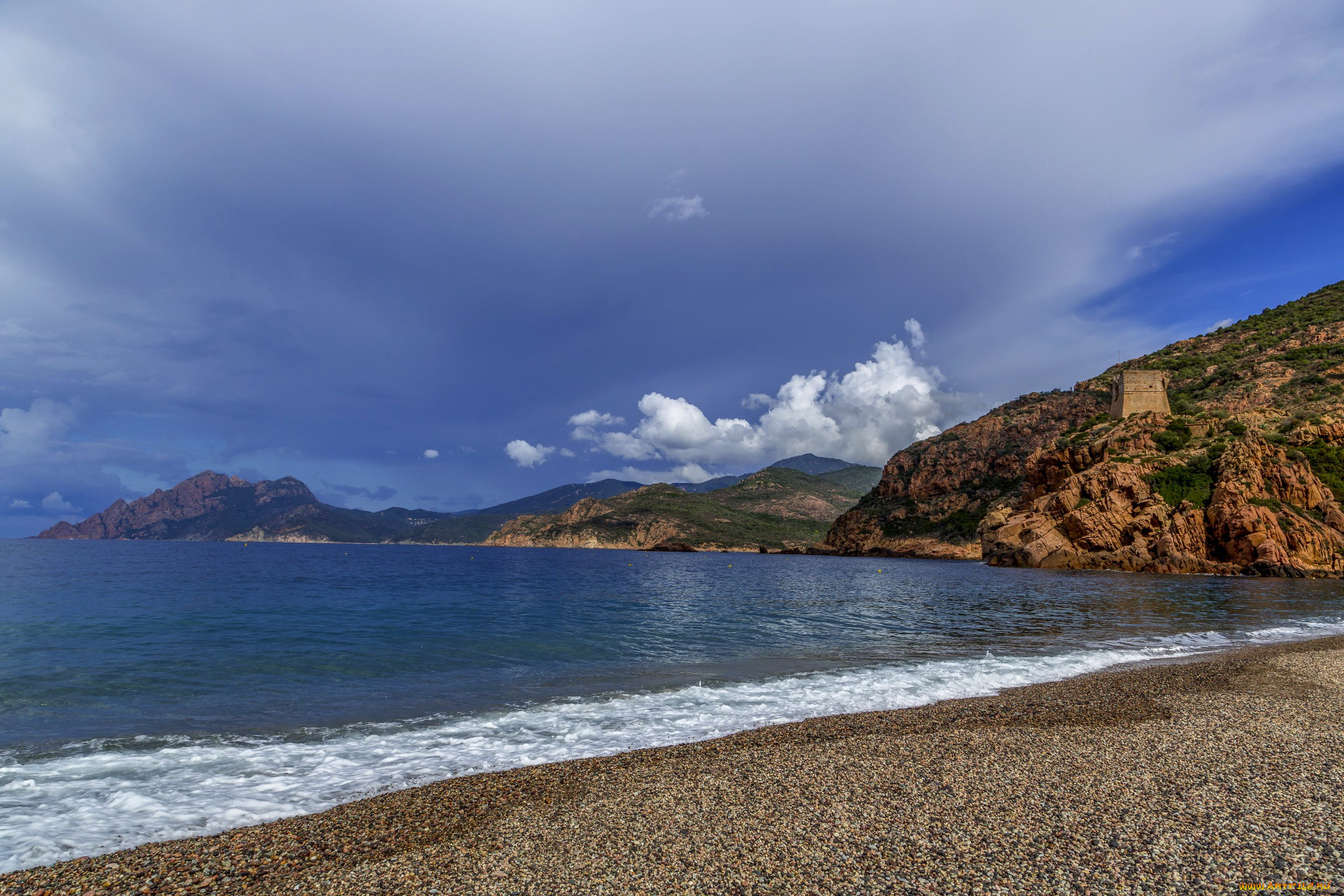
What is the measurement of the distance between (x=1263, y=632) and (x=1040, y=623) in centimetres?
696

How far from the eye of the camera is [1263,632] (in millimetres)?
21516

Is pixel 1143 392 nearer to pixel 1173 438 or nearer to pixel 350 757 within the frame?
pixel 1173 438

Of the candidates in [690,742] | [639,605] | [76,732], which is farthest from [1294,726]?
[639,605]

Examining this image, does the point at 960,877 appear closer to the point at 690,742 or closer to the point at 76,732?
the point at 690,742

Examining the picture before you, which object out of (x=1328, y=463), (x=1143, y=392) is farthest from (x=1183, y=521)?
(x=1143, y=392)

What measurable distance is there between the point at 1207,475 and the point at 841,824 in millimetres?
72354

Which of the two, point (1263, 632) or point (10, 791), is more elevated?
point (10, 791)

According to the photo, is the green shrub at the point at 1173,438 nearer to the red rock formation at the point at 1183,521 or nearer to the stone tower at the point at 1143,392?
the red rock formation at the point at 1183,521

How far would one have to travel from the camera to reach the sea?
8.61 m

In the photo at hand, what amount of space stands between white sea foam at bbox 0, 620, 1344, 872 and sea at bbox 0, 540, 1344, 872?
47 millimetres

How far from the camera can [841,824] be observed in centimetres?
612

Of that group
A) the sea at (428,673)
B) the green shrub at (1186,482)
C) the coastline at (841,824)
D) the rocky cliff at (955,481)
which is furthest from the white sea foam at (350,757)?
the rocky cliff at (955,481)

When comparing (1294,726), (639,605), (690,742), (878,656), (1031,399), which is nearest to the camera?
(1294,726)

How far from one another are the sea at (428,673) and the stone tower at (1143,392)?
1877 inches
